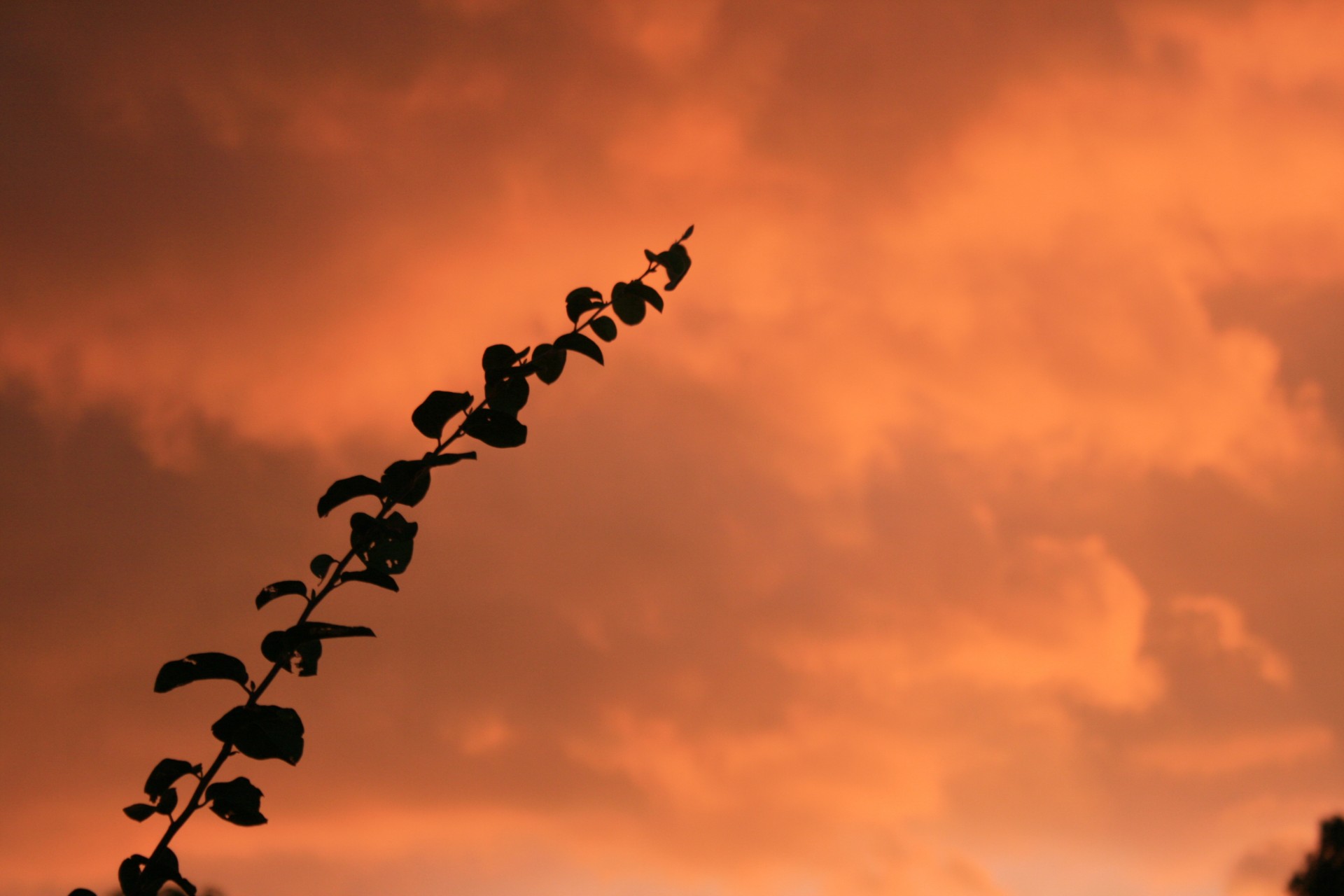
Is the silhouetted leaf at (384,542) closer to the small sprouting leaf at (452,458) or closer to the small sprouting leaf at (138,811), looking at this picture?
the small sprouting leaf at (452,458)

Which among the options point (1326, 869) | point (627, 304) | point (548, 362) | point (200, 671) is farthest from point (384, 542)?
point (1326, 869)

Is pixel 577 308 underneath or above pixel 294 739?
above

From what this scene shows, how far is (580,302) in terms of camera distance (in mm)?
3123

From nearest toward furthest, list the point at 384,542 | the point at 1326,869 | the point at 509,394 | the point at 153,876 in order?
the point at 153,876 < the point at 384,542 < the point at 509,394 < the point at 1326,869

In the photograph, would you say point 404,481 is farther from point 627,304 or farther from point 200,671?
point 627,304

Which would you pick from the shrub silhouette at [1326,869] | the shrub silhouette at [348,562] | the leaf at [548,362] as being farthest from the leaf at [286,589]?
the shrub silhouette at [1326,869]

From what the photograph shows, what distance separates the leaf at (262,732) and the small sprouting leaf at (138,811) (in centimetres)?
28

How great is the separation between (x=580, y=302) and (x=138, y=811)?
1.86m

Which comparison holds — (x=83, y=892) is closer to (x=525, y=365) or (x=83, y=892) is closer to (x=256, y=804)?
(x=256, y=804)

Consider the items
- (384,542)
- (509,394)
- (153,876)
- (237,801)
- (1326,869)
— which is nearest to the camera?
(153,876)

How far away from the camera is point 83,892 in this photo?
237 centimetres

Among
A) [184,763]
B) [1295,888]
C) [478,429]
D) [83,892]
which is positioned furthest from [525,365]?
[1295,888]

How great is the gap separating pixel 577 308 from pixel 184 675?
1.54 meters

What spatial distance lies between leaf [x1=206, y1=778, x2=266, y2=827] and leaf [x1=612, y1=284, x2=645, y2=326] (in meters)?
1.71
